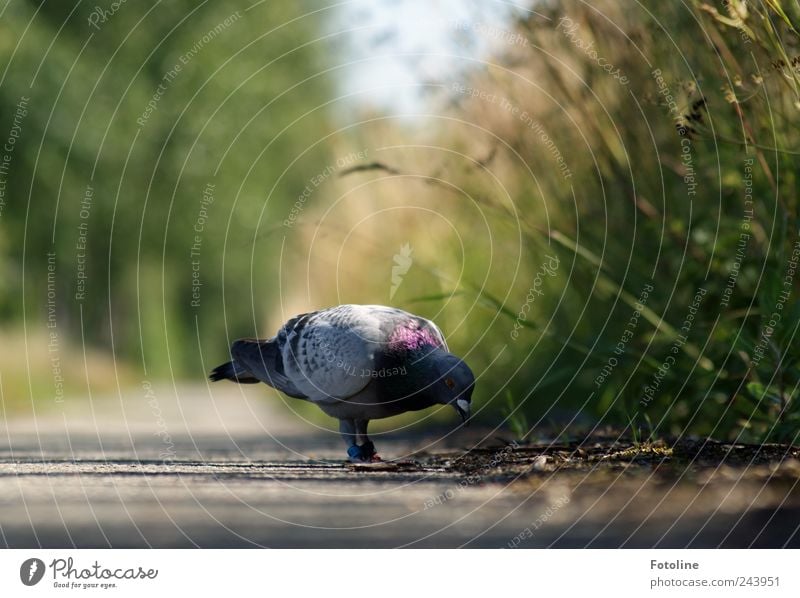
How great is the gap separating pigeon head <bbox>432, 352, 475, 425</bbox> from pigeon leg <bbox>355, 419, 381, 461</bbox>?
0.43 meters

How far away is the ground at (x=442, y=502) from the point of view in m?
2.99

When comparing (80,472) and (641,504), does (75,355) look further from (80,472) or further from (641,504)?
(641,504)

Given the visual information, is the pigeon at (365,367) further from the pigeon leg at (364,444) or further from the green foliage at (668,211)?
the green foliage at (668,211)

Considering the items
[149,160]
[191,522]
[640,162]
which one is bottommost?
[191,522]

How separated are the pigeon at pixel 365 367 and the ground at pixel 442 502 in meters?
0.20

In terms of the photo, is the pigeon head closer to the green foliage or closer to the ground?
the ground

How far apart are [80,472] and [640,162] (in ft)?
8.69

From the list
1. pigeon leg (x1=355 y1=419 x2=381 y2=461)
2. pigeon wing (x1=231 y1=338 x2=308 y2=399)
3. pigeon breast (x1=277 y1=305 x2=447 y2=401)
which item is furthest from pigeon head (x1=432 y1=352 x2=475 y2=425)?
pigeon wing (x1=231 y1=338 x2=308 y2=399)

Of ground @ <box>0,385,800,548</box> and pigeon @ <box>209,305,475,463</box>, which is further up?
pigeon @ <box>209,305,475,463</box>

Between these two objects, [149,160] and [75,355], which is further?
[149,160]

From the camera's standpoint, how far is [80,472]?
11.9 ft

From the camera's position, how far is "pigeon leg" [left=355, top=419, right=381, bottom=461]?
3.86m

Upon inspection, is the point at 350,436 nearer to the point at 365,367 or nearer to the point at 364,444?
the point at 364,444

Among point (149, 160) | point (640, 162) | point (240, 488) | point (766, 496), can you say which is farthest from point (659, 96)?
point (149, 160)
